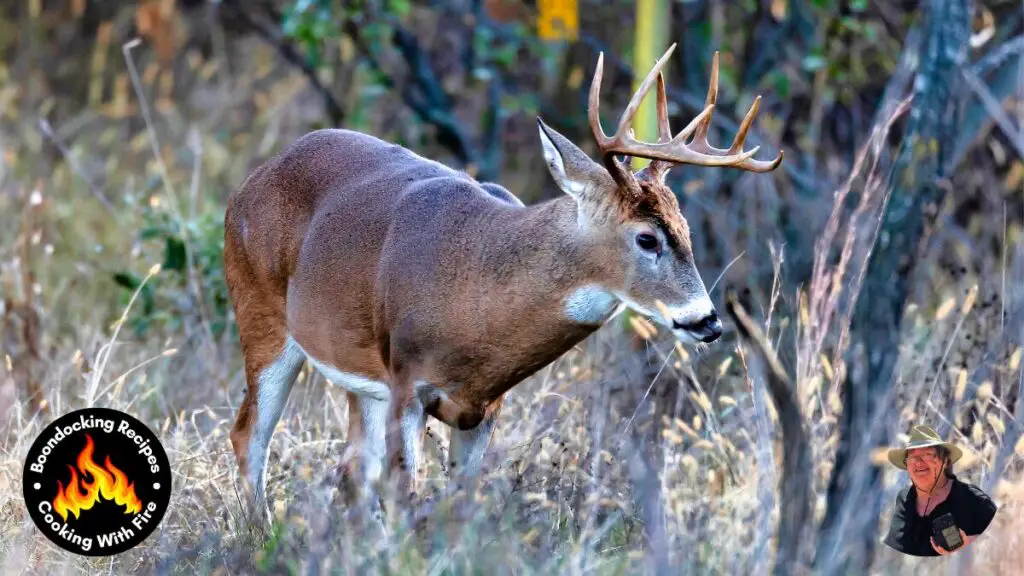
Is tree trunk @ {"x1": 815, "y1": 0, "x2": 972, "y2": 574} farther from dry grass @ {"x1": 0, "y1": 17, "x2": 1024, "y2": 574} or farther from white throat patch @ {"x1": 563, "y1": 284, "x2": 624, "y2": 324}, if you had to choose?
white throat patch @ {"x1": 563, "y1": 284, "x2": 624, "y2": 324}

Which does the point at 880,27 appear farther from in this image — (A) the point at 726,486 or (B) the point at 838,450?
(B) the point at 838,450

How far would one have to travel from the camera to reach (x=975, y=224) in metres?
8.98

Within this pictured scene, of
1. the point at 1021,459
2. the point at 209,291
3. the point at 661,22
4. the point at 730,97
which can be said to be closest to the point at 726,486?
the point at 1021,459

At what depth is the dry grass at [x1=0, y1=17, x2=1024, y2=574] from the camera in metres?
4.36

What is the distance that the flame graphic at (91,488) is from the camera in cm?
489

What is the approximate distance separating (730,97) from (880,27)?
3.20 feet

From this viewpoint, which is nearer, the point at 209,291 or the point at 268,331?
the point at 268,331

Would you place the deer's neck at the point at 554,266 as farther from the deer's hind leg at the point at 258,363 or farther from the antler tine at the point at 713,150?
the deer's hind leg at the point at 258,363

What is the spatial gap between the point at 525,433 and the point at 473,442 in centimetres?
55

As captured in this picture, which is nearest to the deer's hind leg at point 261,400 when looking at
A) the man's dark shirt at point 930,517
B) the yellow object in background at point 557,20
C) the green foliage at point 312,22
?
the man's dark shirt at point 930,517

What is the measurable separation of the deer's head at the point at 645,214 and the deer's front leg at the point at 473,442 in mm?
755

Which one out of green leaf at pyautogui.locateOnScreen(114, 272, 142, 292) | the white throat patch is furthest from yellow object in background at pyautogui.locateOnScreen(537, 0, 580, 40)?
the white throat patch

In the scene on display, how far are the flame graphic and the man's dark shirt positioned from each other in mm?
2212

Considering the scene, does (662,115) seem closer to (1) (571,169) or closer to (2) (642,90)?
(1) (571,169)
